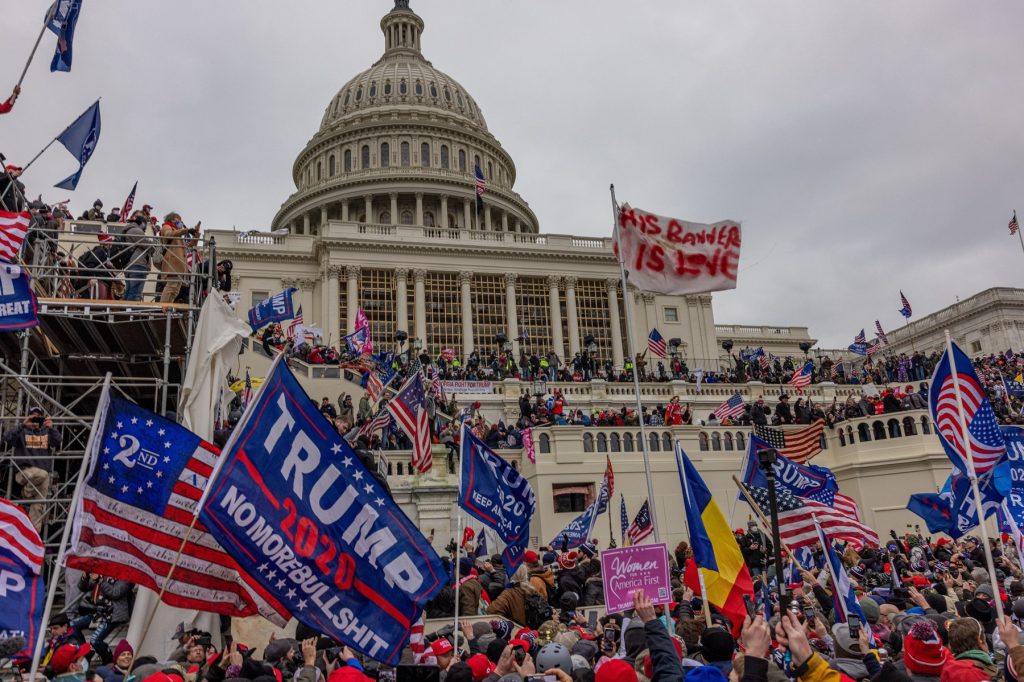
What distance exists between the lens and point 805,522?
1091cm

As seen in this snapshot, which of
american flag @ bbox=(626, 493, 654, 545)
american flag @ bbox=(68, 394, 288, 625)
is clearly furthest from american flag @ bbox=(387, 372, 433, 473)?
american flag @ bbox=(68, 394, 288, 625)

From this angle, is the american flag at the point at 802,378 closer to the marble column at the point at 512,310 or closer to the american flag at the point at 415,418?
the marble column at the point at 512,310

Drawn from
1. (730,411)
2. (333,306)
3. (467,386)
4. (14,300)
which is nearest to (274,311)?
(467,386)

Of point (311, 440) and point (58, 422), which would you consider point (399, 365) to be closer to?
point (58, 422)

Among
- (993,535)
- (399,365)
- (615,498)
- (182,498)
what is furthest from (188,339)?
(993,535)

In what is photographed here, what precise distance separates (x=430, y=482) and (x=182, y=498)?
1548 cm

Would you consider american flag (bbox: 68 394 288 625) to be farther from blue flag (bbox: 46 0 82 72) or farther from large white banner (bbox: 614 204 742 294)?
blue flag (bbox: 46 0 82 72)

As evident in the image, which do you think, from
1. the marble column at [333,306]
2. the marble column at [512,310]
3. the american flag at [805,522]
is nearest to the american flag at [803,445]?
the american flag at [805,522]

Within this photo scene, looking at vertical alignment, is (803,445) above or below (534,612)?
above

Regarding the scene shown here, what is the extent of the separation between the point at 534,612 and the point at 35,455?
7.94m

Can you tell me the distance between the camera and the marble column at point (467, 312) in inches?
2067

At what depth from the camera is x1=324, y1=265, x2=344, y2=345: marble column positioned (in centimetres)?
5059

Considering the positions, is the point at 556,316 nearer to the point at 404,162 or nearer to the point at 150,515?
the point at 404,162

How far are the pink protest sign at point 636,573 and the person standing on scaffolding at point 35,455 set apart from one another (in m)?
8.71
